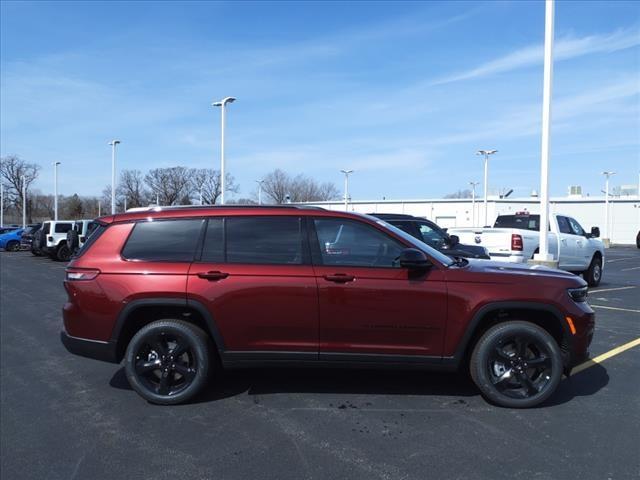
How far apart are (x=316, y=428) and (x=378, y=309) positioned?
3.56ft

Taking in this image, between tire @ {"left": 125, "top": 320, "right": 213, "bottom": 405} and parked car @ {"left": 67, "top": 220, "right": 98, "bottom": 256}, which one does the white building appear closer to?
parked car @ {"left": 67, "top": 220, "right": 98, "bottom": 256}

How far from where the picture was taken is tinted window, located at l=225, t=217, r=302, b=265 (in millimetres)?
4684

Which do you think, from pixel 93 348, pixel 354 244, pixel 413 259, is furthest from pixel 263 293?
pixel 93 348

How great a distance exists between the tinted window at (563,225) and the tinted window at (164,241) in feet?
37.1

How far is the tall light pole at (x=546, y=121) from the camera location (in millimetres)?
11781

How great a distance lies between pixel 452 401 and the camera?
15.5ft

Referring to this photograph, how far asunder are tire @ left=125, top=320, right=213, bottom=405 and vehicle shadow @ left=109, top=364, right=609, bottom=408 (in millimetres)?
203

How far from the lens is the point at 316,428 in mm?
4188

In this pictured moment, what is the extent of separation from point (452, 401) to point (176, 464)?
2.41 m

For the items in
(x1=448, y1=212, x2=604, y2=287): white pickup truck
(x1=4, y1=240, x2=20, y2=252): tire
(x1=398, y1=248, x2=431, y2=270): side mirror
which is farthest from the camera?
(x1=4, y1=240, x2=20, y2=252): tire

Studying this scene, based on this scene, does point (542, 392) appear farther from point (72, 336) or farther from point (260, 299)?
point (72, 336)

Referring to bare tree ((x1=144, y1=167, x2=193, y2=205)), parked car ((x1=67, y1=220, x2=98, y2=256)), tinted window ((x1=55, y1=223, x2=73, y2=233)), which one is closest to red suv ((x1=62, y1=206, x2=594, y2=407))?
parked car ((x1=67, y1=220, x2=98, y2=256))

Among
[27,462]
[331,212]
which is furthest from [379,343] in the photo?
[27,462]

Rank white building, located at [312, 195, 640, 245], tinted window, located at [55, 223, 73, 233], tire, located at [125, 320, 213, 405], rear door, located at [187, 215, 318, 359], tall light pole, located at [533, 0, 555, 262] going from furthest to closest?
white building, located at [312, 195, 640, 245] < tinted window, located at [55, 223, 73, 233] < tall light pole, located at [533, 0, 555, 262] < tire, located at [125, 320, 213, 405] < rear door, located at [187, 215, 318, 359]
